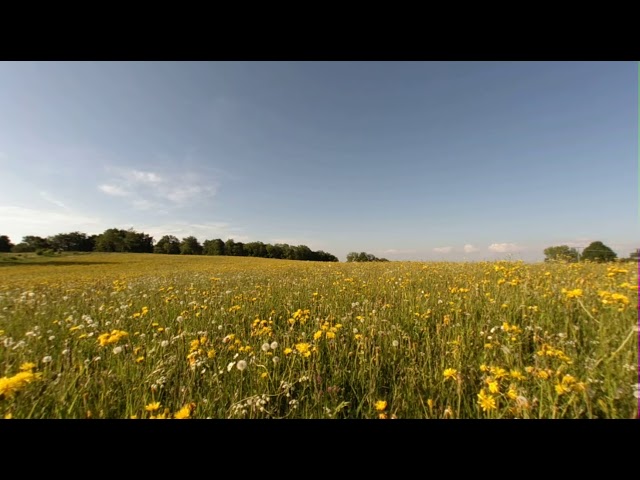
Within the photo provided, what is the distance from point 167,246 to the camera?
6756 centimetres

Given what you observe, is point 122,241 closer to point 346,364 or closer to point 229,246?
point 229,246

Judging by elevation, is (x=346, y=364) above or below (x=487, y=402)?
below

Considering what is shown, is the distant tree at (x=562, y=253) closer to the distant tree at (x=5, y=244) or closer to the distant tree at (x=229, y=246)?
the distant tree at (x=5, y=244)

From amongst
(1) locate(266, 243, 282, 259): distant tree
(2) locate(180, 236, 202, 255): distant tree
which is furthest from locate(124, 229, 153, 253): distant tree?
(1) locate(266, 243, 282, 259): distant tree

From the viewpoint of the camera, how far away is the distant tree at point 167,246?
2640 inches

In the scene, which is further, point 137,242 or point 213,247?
point 213,247

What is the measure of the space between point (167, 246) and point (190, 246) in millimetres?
5774

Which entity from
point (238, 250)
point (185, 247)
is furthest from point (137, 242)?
point (238, 250)

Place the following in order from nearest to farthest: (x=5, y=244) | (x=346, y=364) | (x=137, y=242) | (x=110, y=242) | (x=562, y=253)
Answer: (x=346, y=364), (x=562, y=253), (x=5, y=244), (x=110, y=242), (x=137, y=242)
